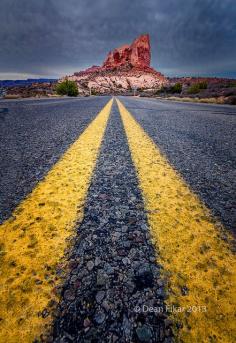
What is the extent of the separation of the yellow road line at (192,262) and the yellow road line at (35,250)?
310mm

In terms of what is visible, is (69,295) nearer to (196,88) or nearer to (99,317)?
(99,317)

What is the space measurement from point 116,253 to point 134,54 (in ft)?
453

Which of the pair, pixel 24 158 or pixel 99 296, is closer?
pixel 99 296

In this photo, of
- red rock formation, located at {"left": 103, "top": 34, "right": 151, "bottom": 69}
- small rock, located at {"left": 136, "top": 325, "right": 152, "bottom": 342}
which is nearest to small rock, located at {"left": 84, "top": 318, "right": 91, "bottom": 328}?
small rock, located at {"left": 136, "top": 325, "right": 152, "bottom": 342}

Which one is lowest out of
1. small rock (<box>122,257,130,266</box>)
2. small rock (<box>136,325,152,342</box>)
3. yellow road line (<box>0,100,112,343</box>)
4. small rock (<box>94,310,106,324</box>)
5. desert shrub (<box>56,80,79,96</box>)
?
desert shrub (<box>56,80,79,96</box>)

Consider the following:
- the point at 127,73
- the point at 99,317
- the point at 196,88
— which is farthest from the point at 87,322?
the point at 127,73

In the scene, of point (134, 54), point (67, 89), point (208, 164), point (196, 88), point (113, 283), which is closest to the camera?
point (113, 283)

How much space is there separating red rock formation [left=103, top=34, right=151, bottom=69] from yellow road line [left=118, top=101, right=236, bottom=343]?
130 metres

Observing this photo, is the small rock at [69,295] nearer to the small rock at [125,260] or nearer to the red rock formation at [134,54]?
the small rock at [125,260]

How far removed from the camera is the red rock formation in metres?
120

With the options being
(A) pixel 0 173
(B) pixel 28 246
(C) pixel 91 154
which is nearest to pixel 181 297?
(B) pixel 28 246

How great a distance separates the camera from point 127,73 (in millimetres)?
105562

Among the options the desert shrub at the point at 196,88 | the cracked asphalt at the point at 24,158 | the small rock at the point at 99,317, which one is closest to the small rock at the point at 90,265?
the small rock at the point at 99,317

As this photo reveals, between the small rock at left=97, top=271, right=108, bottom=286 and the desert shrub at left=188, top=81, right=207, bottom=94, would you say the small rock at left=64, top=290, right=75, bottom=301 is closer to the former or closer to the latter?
the small rock at left=97, top=271, right=108, bottom=286
